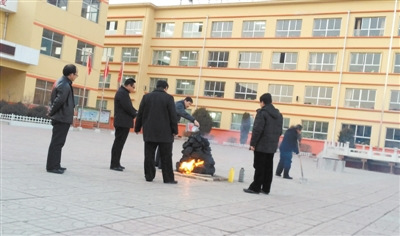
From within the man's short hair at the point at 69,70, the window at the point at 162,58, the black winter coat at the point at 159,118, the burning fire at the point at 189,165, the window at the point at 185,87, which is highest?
the window at the point at 162,58

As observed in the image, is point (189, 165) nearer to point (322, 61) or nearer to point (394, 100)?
point (394, 100)

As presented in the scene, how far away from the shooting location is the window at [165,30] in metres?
49.4

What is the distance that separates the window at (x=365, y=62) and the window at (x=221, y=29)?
13.2 metres

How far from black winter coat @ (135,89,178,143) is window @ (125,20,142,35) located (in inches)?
1707

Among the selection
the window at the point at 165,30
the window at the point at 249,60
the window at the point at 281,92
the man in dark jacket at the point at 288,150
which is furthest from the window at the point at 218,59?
the man in dark jacket at the point at 288,150

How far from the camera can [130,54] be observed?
5069 cm

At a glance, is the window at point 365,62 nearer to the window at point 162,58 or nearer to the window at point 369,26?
the window at point 369,26

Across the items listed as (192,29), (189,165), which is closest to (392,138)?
(192,29)

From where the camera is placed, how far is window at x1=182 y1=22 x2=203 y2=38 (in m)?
47.6

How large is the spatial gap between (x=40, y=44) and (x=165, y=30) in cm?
2054

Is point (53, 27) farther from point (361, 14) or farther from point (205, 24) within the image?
point (361, 14)

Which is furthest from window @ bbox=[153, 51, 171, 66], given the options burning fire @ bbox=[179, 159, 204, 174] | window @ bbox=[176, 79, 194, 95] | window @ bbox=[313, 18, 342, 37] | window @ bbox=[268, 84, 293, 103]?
burning fire @ bbox=[179, 159, 204, 174]

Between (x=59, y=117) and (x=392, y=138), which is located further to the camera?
(x=392, y=138)

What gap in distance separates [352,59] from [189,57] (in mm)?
17572
